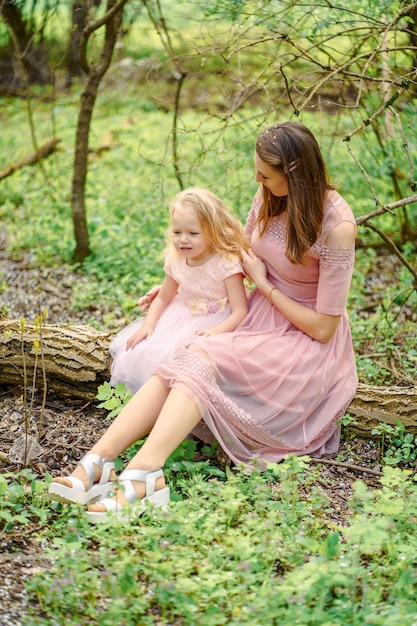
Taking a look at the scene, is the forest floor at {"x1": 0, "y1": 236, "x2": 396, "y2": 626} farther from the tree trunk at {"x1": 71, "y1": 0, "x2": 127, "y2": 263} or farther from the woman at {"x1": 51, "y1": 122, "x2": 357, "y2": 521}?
the tree trunk at {"x1": 71, "y1": 0, "x2": 127, "y2": 263}

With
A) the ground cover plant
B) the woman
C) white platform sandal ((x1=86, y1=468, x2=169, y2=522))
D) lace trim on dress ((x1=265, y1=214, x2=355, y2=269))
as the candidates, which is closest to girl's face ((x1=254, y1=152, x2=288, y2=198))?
the woman

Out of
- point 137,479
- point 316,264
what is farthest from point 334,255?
point 137,479

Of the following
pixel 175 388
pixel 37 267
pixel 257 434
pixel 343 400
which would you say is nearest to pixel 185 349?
pixel 175 388

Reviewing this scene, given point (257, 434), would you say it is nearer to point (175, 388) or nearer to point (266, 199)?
point (175, 388)

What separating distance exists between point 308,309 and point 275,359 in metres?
0.25

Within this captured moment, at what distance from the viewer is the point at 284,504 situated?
8.16 ft

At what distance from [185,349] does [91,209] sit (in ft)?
12.4

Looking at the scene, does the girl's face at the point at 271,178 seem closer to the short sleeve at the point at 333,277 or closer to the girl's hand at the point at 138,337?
the short sleeve at the point at 333,277

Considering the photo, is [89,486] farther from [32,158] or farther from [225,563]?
[32,158]

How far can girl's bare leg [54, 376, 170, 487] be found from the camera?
2.67m

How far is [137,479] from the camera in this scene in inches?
99.4

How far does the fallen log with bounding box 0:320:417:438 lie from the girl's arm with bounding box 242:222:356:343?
0.38m

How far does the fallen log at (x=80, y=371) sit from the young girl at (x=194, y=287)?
16cm

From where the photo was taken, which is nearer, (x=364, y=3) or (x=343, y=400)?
(x=343, y=400)
